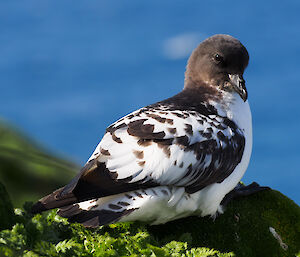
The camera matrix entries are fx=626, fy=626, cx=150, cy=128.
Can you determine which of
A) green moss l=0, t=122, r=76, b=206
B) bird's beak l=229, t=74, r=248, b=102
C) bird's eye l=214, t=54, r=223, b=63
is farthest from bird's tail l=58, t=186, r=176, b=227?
green moss l=0, t=122, r=76, b=206

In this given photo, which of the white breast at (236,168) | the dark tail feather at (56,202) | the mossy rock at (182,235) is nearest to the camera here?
the mossy rock at (182,235)

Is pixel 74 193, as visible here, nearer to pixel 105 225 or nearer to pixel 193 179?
pixel 105 225

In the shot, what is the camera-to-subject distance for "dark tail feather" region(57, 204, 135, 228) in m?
4.89

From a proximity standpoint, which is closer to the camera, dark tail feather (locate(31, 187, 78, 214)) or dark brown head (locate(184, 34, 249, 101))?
dark tail feather (locate(31, 187, 78, 214))

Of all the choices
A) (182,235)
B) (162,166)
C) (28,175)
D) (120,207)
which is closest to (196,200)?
(182,235)

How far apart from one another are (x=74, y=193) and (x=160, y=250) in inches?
36.5

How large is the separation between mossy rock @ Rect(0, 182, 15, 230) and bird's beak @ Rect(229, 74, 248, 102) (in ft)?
8.09

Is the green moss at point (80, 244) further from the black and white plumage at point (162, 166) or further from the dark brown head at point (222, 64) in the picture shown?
the dark brown head at point (222, 64)

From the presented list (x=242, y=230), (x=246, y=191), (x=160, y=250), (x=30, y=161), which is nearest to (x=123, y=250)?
(x=160, y=250)

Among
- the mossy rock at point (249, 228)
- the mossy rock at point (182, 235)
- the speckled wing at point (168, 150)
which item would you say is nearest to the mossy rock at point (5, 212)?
the mossy rock at point (182, 235)

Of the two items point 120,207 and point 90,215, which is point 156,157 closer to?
point 120,207

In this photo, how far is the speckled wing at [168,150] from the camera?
5.03 metres

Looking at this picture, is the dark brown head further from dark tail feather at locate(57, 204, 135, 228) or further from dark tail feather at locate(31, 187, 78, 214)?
dark tail feather at locate(31, 187, 78, 214)

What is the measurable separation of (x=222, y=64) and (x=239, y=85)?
0.27 metres
